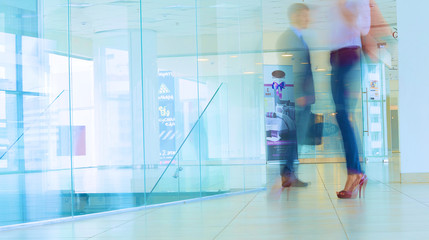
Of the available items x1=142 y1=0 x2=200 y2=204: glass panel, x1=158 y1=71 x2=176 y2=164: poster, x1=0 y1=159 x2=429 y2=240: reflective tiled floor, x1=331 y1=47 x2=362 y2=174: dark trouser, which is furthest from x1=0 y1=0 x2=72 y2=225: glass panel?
x1=331 y1=47 x2=362 y2=174: dark trouser

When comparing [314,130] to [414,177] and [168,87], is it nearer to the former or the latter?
[414,177]

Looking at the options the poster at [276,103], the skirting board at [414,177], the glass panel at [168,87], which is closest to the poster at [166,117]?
the glass panel at [168,87]

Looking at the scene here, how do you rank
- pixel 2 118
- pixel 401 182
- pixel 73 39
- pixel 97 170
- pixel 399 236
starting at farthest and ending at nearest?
pixel 401 182 < pixel 97 170 < pixel 73 39 < pixel 2 118 < pixel 399 236

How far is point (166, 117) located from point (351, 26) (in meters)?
1.52

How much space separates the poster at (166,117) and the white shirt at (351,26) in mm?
1277

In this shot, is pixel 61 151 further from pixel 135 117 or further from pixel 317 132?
pixel 317 132

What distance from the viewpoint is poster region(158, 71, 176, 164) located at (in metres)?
4.75

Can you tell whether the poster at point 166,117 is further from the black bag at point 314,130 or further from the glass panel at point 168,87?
the black bag at point 314,130

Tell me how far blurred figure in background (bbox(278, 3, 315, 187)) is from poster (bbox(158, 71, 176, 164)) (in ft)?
3.11

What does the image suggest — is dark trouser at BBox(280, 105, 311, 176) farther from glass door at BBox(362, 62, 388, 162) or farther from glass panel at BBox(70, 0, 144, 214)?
glass door at BBox(362, 62, 388, 162)

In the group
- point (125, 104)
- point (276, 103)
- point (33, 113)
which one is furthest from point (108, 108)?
point (276, 103)

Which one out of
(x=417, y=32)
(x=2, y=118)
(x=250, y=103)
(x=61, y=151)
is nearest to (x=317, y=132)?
(x=250, y=103)

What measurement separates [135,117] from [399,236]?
8.24 ft

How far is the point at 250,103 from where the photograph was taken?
5.89 m
